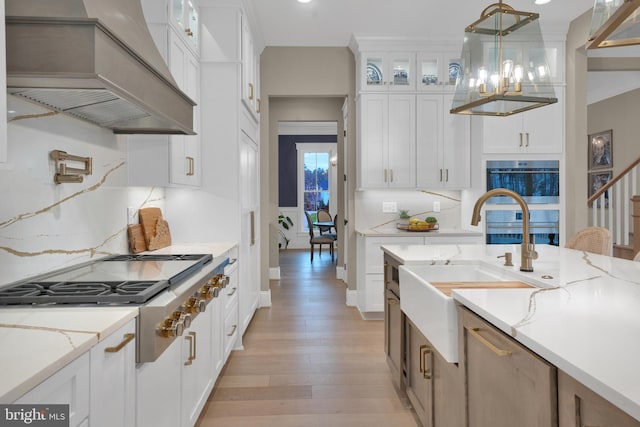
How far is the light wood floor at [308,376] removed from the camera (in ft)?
7.58

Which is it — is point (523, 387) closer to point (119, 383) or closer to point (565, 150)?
point (119, 383)

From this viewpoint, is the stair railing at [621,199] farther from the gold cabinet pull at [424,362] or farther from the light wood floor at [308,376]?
the gold cabinet pull at [424,362]

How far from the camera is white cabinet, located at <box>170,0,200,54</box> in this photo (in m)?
2.56

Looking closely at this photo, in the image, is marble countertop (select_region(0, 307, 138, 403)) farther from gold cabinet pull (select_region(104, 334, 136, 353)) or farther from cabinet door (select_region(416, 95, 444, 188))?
cabinet door (select_region(416, 95, 444, 188))

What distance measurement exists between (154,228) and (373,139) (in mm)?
2508

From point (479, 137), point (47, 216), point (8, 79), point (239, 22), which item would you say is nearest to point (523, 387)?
point (8, 79)

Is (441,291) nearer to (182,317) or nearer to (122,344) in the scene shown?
(182,317)

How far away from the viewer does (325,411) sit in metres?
2.38

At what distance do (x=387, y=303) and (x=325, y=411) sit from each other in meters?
0.78

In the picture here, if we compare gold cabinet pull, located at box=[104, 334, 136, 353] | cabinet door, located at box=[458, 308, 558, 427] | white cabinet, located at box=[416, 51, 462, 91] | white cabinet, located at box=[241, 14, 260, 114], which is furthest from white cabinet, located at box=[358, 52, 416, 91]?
gold cabinet pull, located at box=[104, 334, 136, 353]

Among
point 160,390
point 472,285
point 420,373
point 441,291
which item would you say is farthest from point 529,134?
point 160,390

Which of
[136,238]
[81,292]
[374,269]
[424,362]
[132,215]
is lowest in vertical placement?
[424,362]

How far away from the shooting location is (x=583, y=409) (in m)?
0.83

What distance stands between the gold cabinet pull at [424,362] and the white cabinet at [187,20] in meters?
2.34
